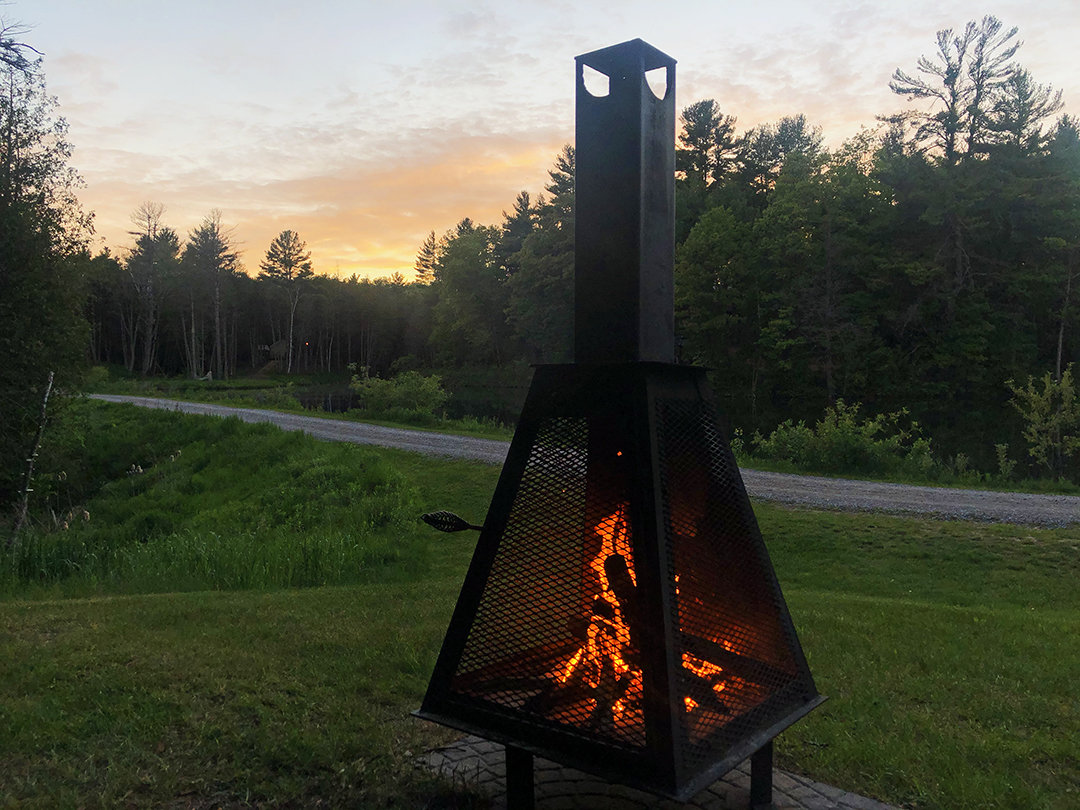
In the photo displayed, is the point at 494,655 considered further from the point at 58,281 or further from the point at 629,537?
the point at 58,281

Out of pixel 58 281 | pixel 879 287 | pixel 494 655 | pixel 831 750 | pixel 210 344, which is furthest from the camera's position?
pixel 210 344

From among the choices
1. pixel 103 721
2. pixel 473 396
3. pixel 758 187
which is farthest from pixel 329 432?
pixel 758 187

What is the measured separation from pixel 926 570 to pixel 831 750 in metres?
4.78

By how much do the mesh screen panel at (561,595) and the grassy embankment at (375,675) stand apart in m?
0.54

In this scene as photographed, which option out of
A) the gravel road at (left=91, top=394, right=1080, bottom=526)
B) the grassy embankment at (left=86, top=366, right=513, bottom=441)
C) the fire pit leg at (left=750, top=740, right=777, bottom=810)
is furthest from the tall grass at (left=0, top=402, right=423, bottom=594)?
the fire pit leg at (left=750, top=740, right=777, bottom=810)

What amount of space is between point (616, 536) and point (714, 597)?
389 millimetres

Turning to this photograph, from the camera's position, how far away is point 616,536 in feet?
8.33

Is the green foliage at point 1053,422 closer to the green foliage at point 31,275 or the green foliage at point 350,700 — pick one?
the green foliage at point 350,700

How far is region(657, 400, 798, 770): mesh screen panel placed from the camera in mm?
2357

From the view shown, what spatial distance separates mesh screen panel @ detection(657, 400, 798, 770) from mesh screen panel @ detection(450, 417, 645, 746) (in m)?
0.17

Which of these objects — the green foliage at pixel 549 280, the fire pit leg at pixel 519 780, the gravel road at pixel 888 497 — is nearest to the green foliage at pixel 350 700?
the fire pit leg at pixel 519 780

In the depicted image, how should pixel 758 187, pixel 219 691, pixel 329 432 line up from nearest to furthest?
pixel 219 691 < pixel 329 432 < pixel 758 187

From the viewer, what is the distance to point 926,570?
727 cm

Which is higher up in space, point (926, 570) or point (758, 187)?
point (758, 187)
